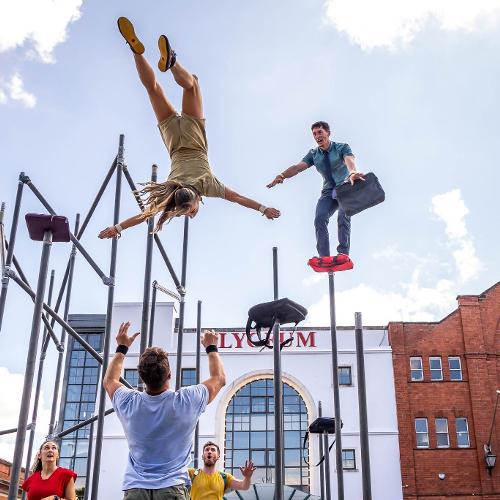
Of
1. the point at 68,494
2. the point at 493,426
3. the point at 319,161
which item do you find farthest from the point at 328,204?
the point at 493,426

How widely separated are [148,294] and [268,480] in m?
18.6

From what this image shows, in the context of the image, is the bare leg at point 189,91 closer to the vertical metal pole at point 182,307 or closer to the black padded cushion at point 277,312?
the black padded cushion at point 277,312

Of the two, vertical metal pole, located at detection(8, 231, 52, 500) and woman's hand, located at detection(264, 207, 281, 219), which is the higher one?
woman's hand, located at detection(264, 207, 281, 219)

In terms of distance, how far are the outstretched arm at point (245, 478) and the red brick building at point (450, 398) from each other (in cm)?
2008

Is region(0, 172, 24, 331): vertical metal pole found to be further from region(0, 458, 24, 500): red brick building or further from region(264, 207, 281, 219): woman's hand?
region(0, 458, 24, 500): red brick building

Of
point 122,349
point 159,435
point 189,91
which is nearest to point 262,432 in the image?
point 189,91

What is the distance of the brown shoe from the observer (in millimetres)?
4809

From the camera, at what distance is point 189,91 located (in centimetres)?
540

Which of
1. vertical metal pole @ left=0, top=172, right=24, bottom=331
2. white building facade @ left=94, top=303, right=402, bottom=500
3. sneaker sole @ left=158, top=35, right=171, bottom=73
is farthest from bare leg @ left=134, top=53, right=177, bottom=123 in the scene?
white building facade @ left=94, top=303, right=402, bottom=500

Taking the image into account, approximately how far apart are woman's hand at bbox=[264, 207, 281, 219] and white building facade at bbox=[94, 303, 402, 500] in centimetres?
1854

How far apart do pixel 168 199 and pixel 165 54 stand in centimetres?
110

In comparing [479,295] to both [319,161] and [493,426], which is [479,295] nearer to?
[493,426]

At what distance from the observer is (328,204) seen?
22.1 feet

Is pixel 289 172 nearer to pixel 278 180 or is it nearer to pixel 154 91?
pixel 278 180
